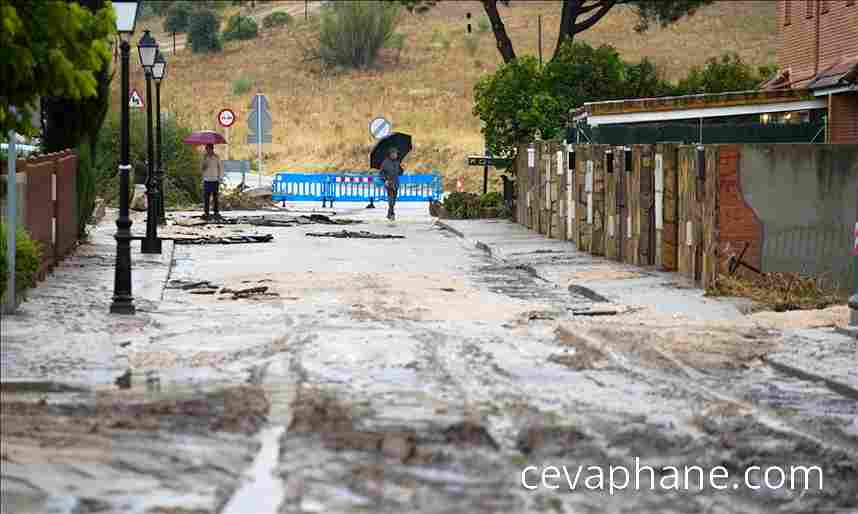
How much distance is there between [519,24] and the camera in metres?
119

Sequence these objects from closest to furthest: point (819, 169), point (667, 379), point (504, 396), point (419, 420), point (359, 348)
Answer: point (419, 420), point (504, 396), point (667, 379), point (359, 348), point (819, 169)

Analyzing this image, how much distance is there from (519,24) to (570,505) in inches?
4373

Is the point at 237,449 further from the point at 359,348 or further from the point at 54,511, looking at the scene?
the point at 359,348

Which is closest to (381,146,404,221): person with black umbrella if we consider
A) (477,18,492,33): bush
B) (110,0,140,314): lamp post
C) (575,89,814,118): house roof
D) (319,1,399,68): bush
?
(575,89,814,118): house roof

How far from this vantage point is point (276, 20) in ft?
419

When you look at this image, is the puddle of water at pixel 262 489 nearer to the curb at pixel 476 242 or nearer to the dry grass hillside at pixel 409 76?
the curb at pixel 476 242

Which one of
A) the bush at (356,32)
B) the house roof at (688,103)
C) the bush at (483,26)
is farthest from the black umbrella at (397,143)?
the bush at (483,26)

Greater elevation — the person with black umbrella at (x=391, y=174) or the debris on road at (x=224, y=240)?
the person with black umbrella at (x=391, y=174)

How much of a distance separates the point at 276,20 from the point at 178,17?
7332 millimetres

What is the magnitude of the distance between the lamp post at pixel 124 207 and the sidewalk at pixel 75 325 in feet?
0.72

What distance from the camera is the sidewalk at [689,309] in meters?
14.8

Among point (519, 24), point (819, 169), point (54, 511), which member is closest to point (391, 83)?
point (519, 24)

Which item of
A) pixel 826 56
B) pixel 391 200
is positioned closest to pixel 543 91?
pixel 391 200

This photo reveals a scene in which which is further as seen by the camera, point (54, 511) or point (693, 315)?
point (693, 315)
